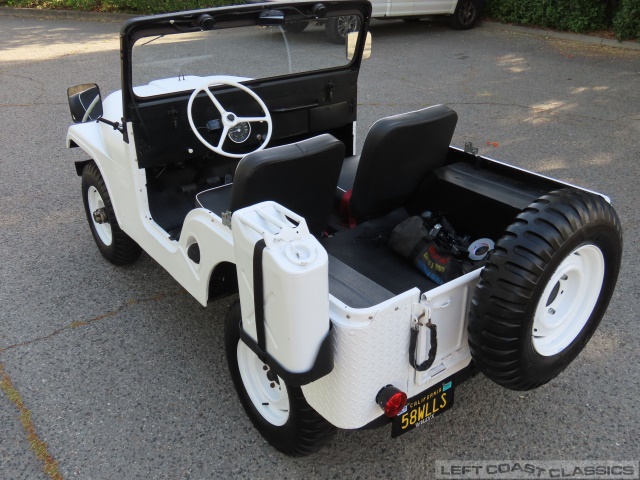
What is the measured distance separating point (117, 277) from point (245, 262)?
7.05ft

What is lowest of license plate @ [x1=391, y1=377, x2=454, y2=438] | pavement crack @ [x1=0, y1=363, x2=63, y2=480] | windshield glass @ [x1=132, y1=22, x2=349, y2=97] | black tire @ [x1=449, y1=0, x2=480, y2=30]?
pavement crack @ [x1=0, y1=363, x2=63, y2=480]

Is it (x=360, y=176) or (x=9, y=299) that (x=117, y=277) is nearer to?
(x=9, y=299)

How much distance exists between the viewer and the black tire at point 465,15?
10.6 meters

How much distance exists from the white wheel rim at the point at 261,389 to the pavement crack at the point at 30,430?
886mm

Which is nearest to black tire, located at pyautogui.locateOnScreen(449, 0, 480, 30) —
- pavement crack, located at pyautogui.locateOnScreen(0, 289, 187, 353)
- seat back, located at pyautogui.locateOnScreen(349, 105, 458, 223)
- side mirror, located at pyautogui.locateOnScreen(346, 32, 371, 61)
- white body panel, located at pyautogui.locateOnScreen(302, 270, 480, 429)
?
side mirror, located at pyautogui.locateOnScreen(346, 32, 371, 61)

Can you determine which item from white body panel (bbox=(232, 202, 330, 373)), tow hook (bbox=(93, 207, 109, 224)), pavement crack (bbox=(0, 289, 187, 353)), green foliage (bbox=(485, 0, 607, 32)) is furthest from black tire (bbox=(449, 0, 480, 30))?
white body panel (bbox=(232, 202, 330, 373))

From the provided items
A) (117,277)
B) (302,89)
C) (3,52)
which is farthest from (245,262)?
(3,52)

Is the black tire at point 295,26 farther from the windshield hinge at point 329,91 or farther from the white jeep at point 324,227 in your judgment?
the windshield hinge at point 329,91

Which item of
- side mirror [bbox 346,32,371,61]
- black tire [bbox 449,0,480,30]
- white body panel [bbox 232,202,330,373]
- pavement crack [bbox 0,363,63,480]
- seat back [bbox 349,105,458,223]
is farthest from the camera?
black tire [bbox 449,0,480,30]

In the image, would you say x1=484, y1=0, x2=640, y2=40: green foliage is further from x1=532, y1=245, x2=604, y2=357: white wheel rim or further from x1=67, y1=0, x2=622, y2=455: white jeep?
x1=532, y1=245, x2=604, y2=357: white wheel rim

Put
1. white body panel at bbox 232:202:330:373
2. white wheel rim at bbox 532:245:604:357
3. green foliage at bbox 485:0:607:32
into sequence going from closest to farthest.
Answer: white body panel at bbox 232:202:330:373 → white wheel rim at bbox 532:245:604:357 → green foliage at bbox 485:0:607:32

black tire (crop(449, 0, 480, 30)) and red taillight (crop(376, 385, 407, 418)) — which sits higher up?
black tire (crop(449, 0, 480, 30))

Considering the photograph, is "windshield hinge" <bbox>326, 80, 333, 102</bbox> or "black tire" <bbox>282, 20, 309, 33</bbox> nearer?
"black tire" <bbox>282, 20, 309, 33</bbox>

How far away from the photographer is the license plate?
2.22m
